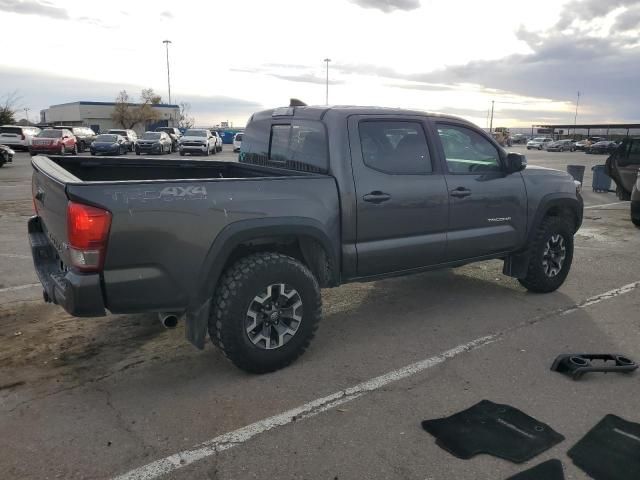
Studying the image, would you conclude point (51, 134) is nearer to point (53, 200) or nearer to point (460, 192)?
point (53, 200)

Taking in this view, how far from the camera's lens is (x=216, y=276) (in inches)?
140

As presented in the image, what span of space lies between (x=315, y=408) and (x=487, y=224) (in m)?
2.67

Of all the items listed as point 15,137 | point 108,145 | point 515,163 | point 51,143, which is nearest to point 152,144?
point 108,145

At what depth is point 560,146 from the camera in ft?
195

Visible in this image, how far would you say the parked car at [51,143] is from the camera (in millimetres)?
26438

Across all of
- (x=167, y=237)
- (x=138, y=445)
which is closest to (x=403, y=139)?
(x=167, y=237)

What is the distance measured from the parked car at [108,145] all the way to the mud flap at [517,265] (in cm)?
2675

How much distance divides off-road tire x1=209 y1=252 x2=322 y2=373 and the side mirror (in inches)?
98.2

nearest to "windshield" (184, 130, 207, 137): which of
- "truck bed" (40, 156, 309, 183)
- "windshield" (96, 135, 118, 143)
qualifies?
"windshield" (96, 135, 118, 143)

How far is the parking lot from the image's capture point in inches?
113

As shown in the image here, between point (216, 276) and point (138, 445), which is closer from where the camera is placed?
point (138, 445)

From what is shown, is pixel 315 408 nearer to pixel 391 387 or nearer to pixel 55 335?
pixel 391 387

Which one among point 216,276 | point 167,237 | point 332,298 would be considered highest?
point 167,237

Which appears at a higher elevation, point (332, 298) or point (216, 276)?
point (216, 276)
